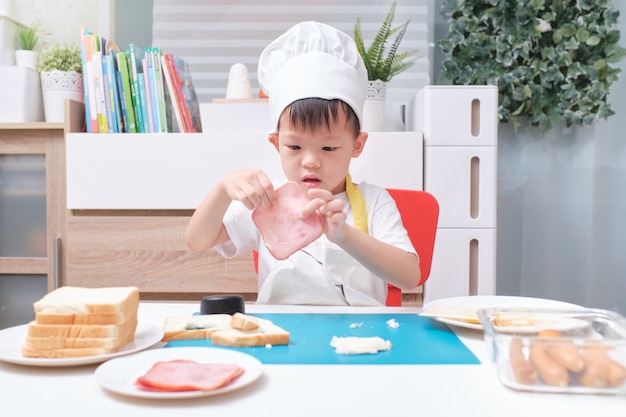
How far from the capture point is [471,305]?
1.00 metres

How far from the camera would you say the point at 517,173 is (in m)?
2.56

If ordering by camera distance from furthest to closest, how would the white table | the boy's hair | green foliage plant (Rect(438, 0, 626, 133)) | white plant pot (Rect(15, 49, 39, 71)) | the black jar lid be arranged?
green foliage plant (Rect(438, 0, 626, 133)) → white plant pot (Rect(15, 49, 39, 71)) → the boy's hair → the black jar lid → the white table

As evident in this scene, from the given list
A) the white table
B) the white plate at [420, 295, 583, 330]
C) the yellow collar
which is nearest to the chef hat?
the yellow collar

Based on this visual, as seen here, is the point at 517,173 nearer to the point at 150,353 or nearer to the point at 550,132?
the point at 550,132

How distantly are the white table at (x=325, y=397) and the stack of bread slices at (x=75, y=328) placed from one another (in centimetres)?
2

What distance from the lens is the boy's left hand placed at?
926 millimetres

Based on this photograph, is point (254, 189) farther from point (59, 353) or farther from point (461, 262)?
point (461, 262)

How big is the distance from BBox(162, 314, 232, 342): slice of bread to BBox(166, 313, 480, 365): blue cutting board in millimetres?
11

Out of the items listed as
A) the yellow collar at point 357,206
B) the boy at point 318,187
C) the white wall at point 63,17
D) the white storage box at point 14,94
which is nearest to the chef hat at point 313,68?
the boy at point 318,187

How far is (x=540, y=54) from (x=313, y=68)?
153cm

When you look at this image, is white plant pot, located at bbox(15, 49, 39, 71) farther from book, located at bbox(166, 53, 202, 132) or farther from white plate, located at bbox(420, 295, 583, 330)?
white plate, located at bbox(420, 295, 583, 330)

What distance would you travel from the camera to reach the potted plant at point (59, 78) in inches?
83.1

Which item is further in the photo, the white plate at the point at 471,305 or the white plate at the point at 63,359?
the white plate at the point at 471,305

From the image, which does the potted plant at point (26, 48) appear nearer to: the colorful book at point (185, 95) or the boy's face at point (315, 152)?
the colorful book at point (185, 95)
